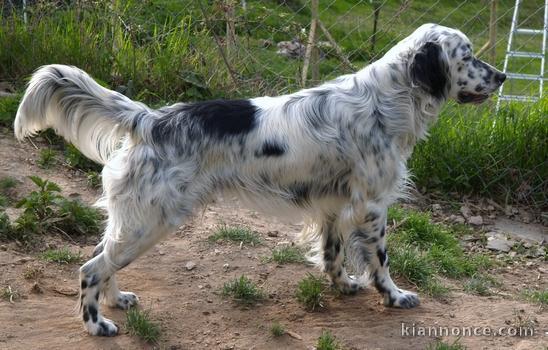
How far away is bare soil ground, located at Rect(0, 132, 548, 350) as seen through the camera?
15.3 ft

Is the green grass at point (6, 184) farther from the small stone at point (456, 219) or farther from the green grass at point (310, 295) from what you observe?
the small stone at point (456, 219)

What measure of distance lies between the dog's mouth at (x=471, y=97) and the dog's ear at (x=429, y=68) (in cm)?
17

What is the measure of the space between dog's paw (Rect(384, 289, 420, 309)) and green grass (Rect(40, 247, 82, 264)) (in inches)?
74.2

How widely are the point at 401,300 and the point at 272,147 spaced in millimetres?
1164

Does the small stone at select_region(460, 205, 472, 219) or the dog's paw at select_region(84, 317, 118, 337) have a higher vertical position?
the dog's paw at select_region(84, 317, 118, 337)

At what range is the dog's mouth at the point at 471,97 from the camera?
16.9 feet

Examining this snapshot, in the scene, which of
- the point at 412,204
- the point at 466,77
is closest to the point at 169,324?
the point at 466,77

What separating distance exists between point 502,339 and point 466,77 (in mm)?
1449

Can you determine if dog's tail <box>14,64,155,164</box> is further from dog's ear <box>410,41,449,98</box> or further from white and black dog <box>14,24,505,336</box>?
dog's ear <box>410,41,449,98</box>

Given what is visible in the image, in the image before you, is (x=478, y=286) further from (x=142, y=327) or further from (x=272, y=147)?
(x=142, y=327)

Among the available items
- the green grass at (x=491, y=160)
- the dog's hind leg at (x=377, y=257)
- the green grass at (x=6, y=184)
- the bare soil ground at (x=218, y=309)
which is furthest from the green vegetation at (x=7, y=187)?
the green grass at (x=491, y=160)

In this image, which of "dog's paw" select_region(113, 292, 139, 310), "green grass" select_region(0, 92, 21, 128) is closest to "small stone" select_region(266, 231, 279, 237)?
"dog's paw" select_region(113, 292, 139, 310)

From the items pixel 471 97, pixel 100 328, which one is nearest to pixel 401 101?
pixel 471 97

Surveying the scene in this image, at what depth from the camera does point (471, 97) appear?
17.0 ft
